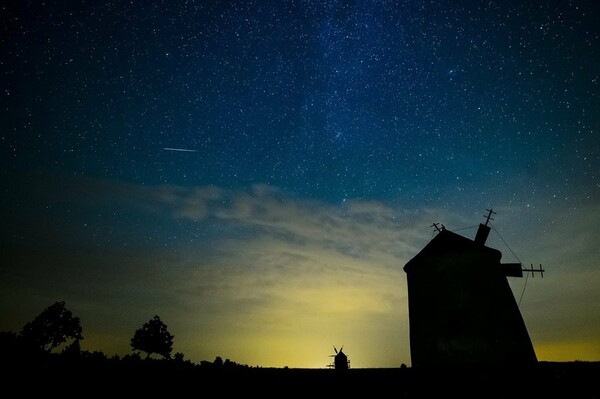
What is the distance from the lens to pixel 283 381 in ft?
14.0

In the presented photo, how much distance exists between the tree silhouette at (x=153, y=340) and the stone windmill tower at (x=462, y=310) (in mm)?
49894

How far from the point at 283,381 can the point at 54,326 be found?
69463mm

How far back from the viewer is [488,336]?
1658 cm

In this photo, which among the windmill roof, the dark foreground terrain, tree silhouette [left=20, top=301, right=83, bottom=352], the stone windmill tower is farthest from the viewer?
tree silhouette [left=20, top=301, right=83, bottom=352]

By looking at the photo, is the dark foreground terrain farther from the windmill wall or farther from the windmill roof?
the windmill roof

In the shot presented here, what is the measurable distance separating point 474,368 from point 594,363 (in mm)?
2624

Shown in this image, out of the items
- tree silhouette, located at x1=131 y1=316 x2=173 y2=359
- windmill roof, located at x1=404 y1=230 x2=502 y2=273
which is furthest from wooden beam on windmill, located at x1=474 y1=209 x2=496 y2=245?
tree silhouette, located at x1=131 y1=316 x2=173 y2=359

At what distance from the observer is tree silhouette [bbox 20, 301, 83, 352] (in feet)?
173

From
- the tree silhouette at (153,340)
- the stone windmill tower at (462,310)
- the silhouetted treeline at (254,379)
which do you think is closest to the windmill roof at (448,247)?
the stone windmill tower at (462,310)

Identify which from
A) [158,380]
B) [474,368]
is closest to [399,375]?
[474,368]

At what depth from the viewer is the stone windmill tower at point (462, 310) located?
16641mm

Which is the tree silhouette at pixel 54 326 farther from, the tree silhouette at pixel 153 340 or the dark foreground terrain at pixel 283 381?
the dark foreground terrain at pixel 283 381

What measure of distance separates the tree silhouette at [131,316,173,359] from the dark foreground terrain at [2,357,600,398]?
58869mm

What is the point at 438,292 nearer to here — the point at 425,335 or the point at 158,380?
the point at 425,335
